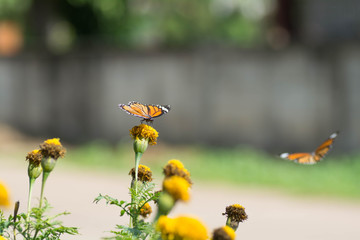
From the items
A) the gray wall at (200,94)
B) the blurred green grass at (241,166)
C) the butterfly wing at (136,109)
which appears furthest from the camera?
the gray wall at (200,94)

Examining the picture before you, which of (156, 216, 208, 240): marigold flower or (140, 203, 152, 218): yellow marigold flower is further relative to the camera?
(140, 203, 152, 218): yellow marigold flower

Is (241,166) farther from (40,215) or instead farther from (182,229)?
(182,229)

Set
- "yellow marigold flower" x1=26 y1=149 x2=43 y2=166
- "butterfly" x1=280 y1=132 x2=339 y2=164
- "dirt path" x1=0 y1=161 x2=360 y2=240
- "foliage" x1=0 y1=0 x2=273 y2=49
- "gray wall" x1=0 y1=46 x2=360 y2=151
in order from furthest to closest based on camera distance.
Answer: "foliage" x1=0 y1=0 x2=273 y2=49, "gray wall" x1=0 y1=46 x2=360 y2=151, "dirt path" x1=0 y1=161 x2=360 y2=240, "butterfly" x1=280 y1=132 x2=339 y2=164, "yellow marigold flower" x1=26 y1=149 x2=43 y2=166

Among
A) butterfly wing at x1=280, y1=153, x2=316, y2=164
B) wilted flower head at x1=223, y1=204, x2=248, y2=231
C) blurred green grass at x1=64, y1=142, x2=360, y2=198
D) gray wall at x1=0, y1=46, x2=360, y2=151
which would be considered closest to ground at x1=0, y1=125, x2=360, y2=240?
blurred green grass at x1=64, y1=142, x2=360, y2=198

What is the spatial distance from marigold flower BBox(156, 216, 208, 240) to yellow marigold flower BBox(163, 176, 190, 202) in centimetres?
8

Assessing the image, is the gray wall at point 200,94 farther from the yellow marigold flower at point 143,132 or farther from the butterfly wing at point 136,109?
the yellow marigold flower at point 143,132

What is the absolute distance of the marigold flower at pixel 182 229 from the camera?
1.35 meters

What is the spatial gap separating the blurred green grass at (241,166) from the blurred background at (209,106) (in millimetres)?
22

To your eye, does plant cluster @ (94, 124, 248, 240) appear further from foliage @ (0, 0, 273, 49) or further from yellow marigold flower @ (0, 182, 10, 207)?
foliage @ (0, 0, 273, 49)

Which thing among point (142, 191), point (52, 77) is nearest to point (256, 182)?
point (52, 77)

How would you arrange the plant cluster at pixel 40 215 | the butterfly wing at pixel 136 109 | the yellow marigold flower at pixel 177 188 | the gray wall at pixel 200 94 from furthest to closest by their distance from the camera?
1. the gray wall at pixel 200 94
2. the butterfly wing at pixel 136 109
3. the plant cluster at pixel 40 215
4. the yellow marigold flower at pixel 177 188

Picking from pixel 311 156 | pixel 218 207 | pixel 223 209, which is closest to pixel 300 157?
pixel 311 156

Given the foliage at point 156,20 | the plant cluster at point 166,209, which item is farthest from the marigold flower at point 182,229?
the foliage at point 156,20

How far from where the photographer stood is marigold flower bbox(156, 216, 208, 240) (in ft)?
4.42
